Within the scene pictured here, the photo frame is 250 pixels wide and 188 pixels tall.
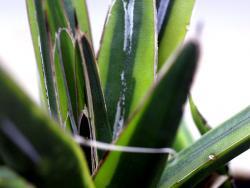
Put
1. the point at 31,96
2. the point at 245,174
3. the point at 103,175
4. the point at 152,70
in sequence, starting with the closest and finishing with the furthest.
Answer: the point at 31,96
the point at 103,175
the point at 152,70
the point at 245,174

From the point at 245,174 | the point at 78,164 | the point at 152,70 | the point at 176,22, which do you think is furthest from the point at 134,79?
the point at 245,174

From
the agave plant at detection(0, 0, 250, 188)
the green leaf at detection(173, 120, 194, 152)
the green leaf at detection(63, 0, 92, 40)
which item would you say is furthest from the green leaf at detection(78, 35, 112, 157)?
the green leaf at detection(173, 120, 194, 152)

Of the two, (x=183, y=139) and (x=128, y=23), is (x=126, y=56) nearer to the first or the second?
(x=128, y=23)

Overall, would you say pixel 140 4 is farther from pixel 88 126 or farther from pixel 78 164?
pixel 78 164

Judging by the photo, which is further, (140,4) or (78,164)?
(140,4)

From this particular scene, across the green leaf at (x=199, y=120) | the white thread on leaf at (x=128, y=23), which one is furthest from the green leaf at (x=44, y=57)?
the green leaf at (x=199, y=120)

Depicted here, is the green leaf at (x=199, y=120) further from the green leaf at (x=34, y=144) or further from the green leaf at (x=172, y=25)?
the green leaf at (x=34, y=144)

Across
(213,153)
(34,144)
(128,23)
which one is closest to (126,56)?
(128,23)

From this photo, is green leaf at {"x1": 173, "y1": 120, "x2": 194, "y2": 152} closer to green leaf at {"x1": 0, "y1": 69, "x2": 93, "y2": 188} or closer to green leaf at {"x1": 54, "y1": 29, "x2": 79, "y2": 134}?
green leaf at {"x1": 54, "y1": 29, "x2": 79, "y2": 134}
